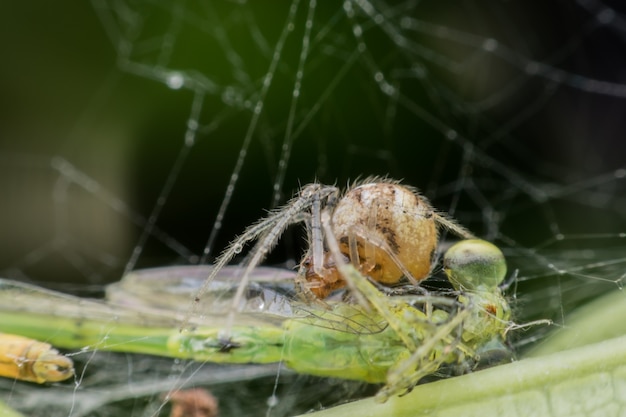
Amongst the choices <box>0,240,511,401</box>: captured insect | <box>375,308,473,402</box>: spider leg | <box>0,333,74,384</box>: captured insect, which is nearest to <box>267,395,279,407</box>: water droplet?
<box>0,240,511,401</box>: captured insect

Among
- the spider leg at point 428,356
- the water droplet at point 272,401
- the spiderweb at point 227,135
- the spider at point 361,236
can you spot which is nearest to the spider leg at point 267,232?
the spider at point 361,236

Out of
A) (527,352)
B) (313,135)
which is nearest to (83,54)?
(313,135)

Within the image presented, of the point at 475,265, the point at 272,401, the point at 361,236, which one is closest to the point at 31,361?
the point at 272,401

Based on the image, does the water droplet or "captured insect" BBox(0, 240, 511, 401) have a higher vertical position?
"captured insect" BBox(0, 240, 511, 401)

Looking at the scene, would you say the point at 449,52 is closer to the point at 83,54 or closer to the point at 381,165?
the point at 381,165

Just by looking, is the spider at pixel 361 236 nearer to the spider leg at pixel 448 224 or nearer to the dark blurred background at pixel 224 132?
the spider leg at pixel 448 224

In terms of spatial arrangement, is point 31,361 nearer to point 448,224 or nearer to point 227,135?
point 448,224

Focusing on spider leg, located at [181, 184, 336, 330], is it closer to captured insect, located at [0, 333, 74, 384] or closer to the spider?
the spider

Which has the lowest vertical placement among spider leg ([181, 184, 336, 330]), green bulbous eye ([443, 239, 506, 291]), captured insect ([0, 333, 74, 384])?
captured insect ([0, 333, 74, 384])
